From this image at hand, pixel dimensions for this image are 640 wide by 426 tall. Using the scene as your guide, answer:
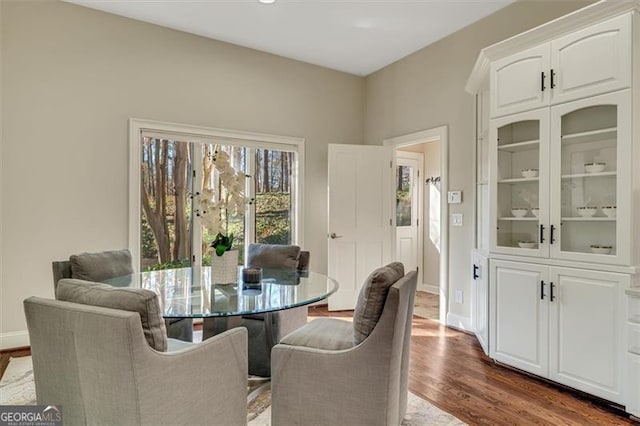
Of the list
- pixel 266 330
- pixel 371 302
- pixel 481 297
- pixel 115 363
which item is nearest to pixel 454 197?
pixel 481 297

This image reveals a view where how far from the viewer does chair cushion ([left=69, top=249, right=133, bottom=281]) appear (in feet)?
7.77

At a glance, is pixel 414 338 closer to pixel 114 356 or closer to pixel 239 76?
pixel 114 356

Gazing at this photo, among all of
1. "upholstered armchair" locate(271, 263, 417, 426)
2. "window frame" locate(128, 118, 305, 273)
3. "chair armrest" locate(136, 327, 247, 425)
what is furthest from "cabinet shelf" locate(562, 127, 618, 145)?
"window frame" locate(128, 118, 305, 273)

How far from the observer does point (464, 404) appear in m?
2.27

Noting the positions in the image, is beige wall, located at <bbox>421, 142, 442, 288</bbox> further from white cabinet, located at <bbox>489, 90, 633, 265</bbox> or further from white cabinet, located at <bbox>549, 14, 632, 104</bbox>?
white cabinet, located at <bbox>549, 14, 632, 104</bbox>

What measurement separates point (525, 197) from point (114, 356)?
2845mm

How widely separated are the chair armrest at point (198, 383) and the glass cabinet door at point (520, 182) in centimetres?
217

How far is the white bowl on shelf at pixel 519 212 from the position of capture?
9.34 ft

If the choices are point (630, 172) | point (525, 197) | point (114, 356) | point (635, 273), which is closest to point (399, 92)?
point (525, 197)

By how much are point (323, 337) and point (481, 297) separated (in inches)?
76.9

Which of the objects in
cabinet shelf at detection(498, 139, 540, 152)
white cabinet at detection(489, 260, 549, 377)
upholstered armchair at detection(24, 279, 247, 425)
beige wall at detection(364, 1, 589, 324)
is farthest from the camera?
beige wall at detection(364, 1, 589, 324)

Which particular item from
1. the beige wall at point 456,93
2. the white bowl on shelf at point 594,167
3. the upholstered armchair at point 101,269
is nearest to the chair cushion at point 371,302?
the upholstered armchair at point 101,269

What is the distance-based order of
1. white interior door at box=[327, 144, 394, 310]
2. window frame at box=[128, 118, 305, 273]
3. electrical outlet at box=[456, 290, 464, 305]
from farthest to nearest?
white interior door at box=[327, 144, 394, 310], electrical outlet at box=[456, 290, 464, 305], window frame at box=[128, 118, 305, 273]

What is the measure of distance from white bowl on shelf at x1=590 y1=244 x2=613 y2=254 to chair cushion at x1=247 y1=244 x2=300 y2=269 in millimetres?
2071
